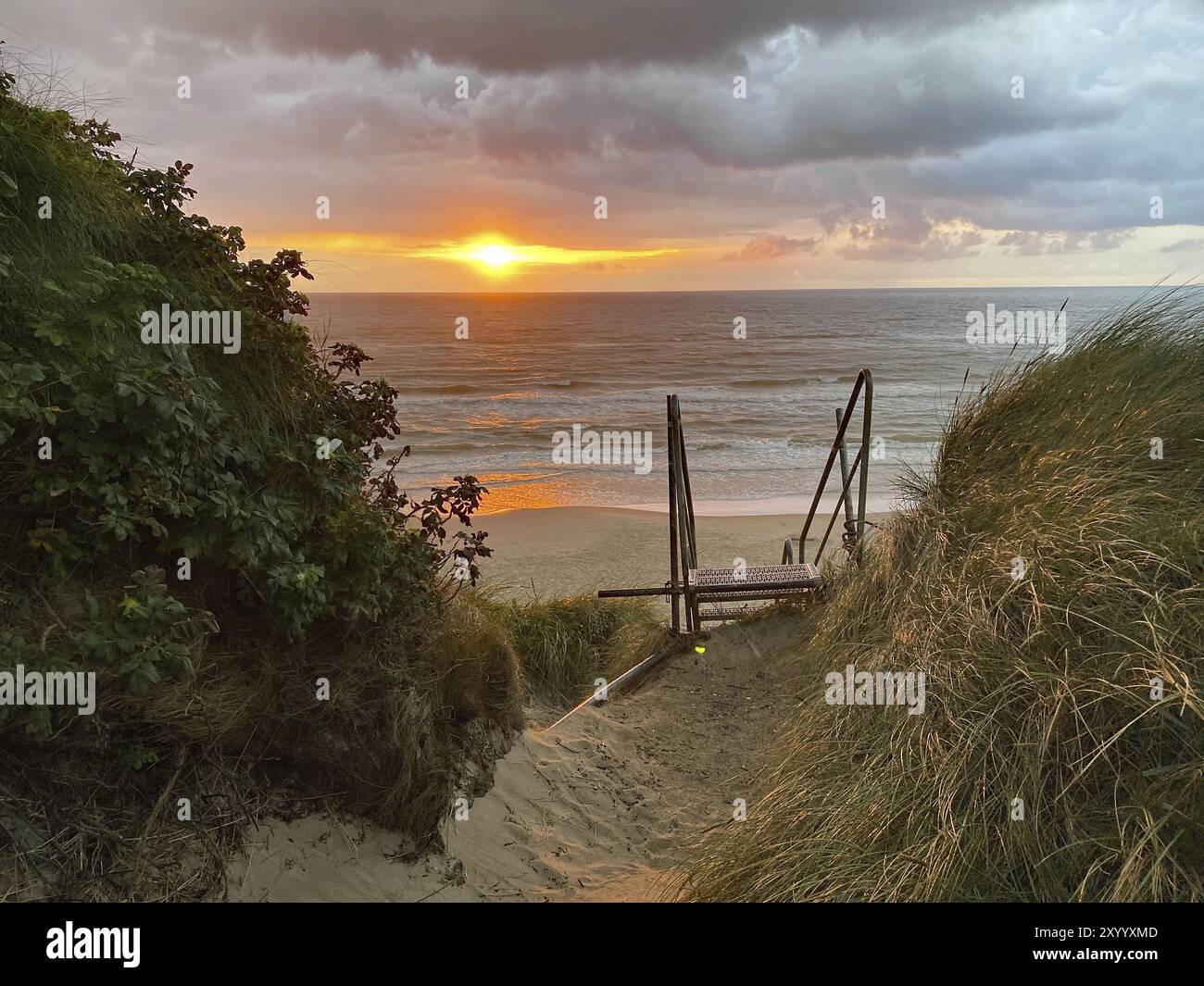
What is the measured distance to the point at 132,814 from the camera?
308 centimetres

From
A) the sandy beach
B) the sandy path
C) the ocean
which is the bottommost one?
the sandy path

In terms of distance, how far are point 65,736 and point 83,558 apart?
25.3 inches

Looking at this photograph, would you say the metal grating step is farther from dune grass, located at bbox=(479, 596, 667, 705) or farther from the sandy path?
dune grass, located at bbox=(479, 596, 667, 705)

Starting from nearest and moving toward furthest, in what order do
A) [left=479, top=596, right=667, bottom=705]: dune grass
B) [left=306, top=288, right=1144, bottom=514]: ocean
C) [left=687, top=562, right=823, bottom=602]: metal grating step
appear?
[left=687, top=562, right=823, bottom=602]: metal grating step < [left=479, top=596, right=667, bottom=705]: dune grass < [left=306, top=288, right=1144, bottom=514]: ocean

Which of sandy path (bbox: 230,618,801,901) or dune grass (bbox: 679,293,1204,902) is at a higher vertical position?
dune grass (bbox: 679,293,1204,902)

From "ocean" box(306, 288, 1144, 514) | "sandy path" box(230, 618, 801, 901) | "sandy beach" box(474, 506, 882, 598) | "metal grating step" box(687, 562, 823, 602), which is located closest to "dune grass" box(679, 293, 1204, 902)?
"sandy path" box(230, 618, 801, 901)

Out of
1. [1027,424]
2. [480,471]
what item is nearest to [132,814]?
[1027,424]

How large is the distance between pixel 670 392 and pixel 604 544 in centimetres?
2377

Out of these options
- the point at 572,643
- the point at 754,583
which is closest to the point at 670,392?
the point at 572,643

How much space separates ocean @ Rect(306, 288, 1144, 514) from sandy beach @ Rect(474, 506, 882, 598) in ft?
4.47

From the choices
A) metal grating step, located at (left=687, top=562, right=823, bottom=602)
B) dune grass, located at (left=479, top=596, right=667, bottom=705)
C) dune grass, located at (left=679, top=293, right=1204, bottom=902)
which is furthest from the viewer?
dune grass, located at (left=479, top=596, right=667, bottom=705)

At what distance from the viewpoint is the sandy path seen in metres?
3.52

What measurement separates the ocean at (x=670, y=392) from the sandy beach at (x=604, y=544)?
136 centimetres
